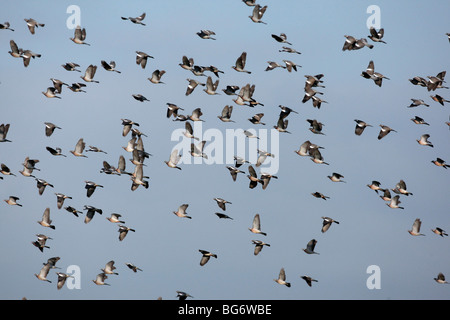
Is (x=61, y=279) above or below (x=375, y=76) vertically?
below

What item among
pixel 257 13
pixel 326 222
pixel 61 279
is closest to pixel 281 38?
pixel 257 13

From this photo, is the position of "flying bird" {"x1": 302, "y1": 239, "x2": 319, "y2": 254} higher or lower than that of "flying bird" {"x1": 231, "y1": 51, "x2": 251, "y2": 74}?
lower

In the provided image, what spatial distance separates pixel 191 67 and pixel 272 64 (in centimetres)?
539

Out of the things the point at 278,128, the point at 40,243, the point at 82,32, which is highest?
the point at 82,32

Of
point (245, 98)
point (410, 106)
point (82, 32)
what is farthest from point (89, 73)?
point (410, 106)

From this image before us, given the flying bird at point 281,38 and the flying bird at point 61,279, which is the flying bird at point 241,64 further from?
the flying bird at point 61,279

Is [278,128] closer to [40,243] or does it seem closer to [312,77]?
[312,77]

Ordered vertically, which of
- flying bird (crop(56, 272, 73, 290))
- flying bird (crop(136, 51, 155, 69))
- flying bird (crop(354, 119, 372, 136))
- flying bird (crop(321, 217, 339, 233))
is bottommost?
flying bird (crop(56, 272, 73, 290))

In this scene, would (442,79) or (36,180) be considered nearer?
(442,79)

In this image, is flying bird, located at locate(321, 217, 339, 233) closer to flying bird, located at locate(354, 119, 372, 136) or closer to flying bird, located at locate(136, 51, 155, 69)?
flying bird, located at locate(354, 119, 372, 136)

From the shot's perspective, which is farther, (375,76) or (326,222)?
(326,222)

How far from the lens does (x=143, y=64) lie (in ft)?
298

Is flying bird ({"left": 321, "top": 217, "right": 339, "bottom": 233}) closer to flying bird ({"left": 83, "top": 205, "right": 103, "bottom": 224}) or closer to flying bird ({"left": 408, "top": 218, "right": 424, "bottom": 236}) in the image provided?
flying bird ({"left": 408, "top": 218, "right": 424, "bottom": 236})

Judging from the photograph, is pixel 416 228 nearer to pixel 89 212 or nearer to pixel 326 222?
pixel 326 222
